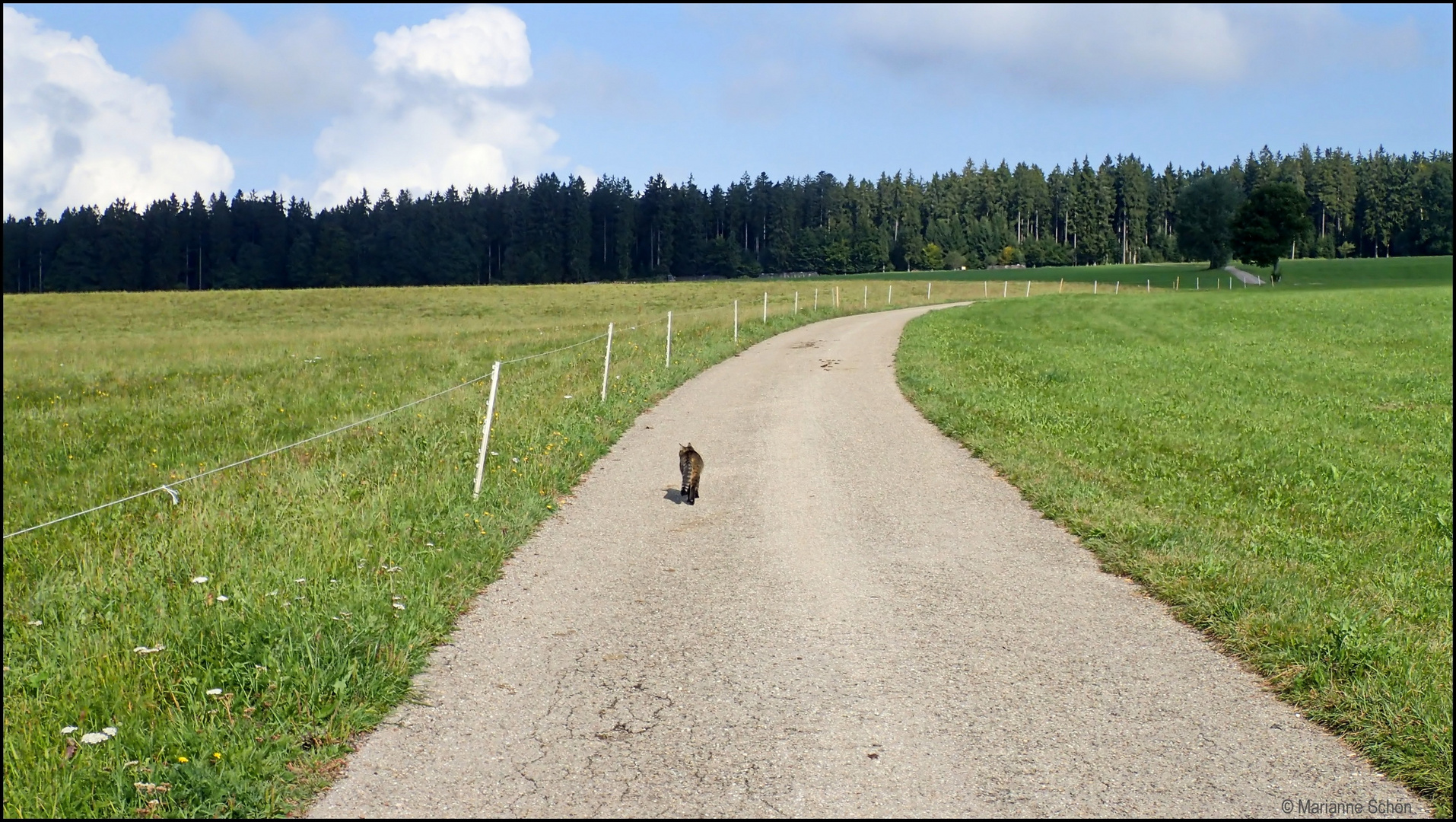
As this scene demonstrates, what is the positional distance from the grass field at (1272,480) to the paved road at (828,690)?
1.17 feet

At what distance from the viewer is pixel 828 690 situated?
17.7 ft

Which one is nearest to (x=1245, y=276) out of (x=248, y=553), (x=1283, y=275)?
(x=1283, y=275)

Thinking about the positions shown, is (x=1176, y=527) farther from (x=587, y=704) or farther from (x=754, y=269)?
(x=754, y=269)

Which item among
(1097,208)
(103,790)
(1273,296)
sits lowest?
(103,790)

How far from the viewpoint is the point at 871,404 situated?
55.6ft

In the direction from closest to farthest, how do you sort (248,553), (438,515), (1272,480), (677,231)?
(248,553), (438,515), (1272,480), (677,231)

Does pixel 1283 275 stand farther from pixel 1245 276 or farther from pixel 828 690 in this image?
pixel 828 690

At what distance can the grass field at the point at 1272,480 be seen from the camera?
558 cm

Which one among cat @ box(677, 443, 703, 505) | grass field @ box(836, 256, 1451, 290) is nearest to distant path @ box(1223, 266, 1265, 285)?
grass field @ box(836, 256, 1451, 290)

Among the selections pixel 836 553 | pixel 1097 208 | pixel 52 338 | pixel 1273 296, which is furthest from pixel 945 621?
pixel 1097 208

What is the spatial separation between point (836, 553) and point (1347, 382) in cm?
1755

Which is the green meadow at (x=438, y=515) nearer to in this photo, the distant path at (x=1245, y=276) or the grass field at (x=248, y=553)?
the grass field at (x=248, y=553)

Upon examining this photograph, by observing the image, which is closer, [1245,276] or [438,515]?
[438,515]

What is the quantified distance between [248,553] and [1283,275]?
91228 millimetres
